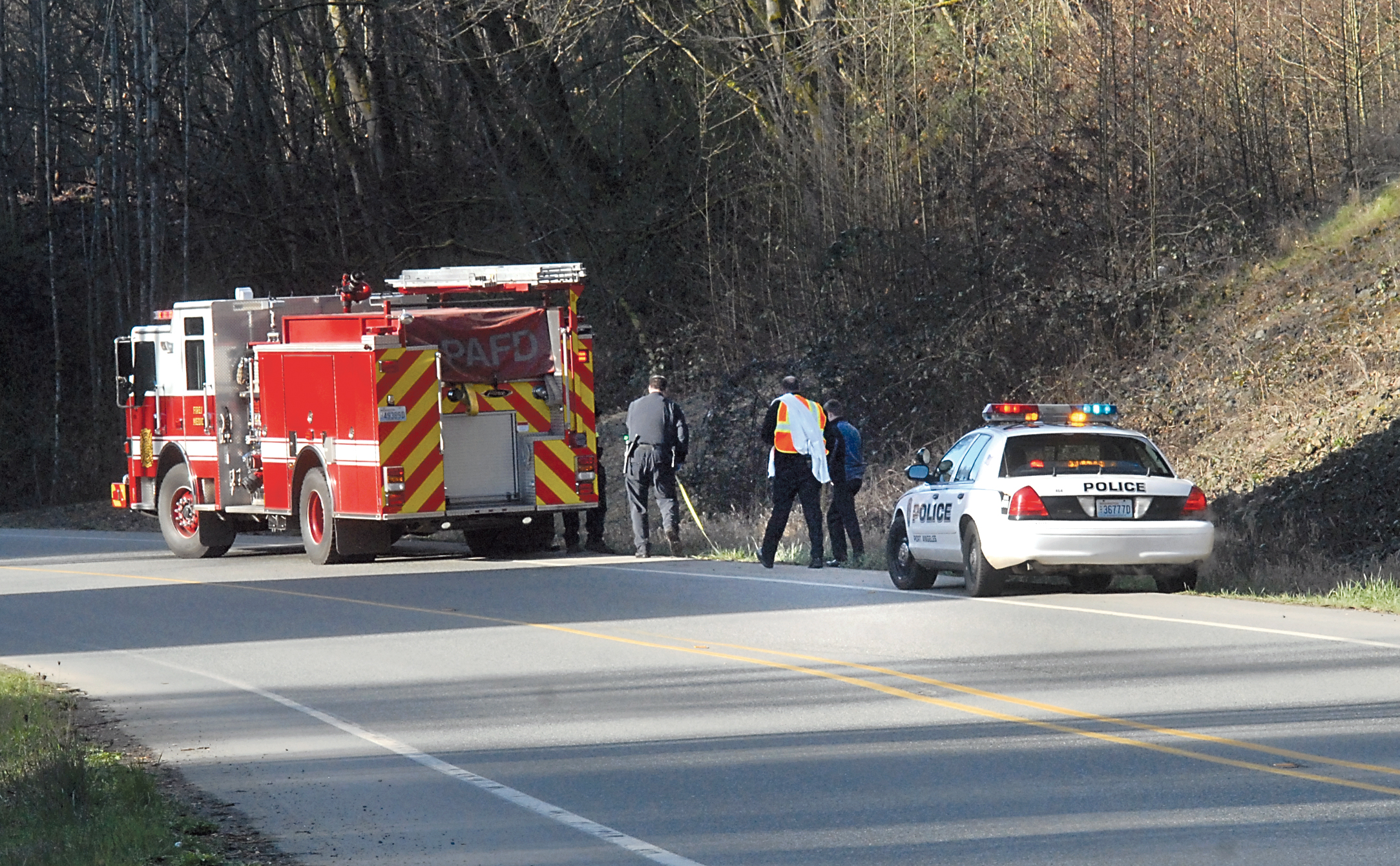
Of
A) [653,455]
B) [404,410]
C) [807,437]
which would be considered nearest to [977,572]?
[807,437]

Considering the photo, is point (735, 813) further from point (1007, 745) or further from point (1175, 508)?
point (1175, 508)

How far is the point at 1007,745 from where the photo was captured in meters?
8.84

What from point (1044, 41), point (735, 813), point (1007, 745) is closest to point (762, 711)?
point (1007, 745)

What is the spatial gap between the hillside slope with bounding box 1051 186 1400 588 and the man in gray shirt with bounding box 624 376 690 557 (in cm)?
578

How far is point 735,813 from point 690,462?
67.2ft

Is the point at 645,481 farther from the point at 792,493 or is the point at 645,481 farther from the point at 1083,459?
the point at 1083,459

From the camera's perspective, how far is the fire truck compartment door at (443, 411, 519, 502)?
2023cm

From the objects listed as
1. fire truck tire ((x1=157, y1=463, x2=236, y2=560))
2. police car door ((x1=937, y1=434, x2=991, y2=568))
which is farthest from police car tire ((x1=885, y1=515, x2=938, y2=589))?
fire truck tire ((x1=157, y1=463, x2=236, y2=560))

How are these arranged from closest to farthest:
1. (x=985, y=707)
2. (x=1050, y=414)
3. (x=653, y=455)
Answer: (x=985, y=707), (x=1050, y=414), (x=653, y=455)

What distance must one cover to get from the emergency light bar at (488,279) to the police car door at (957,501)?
6433mm

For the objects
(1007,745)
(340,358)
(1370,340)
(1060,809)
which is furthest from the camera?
(1370,340)

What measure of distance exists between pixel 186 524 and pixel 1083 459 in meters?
12.6

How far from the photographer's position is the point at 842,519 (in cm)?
1894

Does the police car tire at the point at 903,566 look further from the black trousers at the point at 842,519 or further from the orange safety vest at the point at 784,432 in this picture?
the black trousers at the point at 842,519
